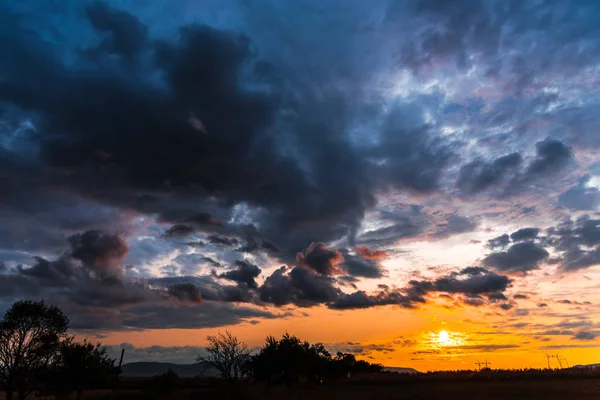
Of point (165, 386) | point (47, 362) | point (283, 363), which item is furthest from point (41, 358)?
point (283, 363)

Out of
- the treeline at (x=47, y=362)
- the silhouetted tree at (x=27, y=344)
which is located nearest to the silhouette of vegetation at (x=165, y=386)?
the treeline at (x=47, y=362)

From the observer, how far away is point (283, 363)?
92.4 meters

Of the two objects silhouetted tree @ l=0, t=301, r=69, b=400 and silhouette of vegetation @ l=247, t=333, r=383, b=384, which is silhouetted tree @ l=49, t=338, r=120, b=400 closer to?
silhouetted tree @ l=0, t=301, r=69, b=400

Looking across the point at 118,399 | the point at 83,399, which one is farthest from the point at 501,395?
the point at 83,399

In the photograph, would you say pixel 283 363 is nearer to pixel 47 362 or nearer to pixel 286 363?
pixel 286 363

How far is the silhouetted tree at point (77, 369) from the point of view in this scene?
58.1 meters

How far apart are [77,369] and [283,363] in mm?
43188

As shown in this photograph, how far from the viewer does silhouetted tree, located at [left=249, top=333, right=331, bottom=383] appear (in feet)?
303

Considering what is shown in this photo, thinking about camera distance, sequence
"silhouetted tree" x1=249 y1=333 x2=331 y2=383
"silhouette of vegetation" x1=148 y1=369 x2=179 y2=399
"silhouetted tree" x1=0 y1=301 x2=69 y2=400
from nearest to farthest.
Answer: "silhouetted tree" x1=0 y1=301 x2=69 y2=400
"silhouette of vegetation" x1=148 y1=369 x2=179 y2=399
"silhouetted tree" x1=249 y1=333 x2=331 y2=383

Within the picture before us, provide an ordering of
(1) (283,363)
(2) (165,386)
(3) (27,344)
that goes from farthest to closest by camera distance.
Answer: (1) (283,363) < (2) (165,386) < (3) (27,344)

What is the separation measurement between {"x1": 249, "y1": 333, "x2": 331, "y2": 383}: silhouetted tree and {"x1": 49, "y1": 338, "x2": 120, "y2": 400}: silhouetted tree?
1452 inches

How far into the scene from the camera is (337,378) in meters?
119

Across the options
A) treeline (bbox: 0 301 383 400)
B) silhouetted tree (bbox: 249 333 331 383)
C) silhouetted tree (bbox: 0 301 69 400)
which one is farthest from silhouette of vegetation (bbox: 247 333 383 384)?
silhouetted tree (bbox: 0 301 69 400)

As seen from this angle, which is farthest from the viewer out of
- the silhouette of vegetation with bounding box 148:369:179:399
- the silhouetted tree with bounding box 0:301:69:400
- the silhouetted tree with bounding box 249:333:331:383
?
the silhouetted tree with bounding box 249:333:331:383
